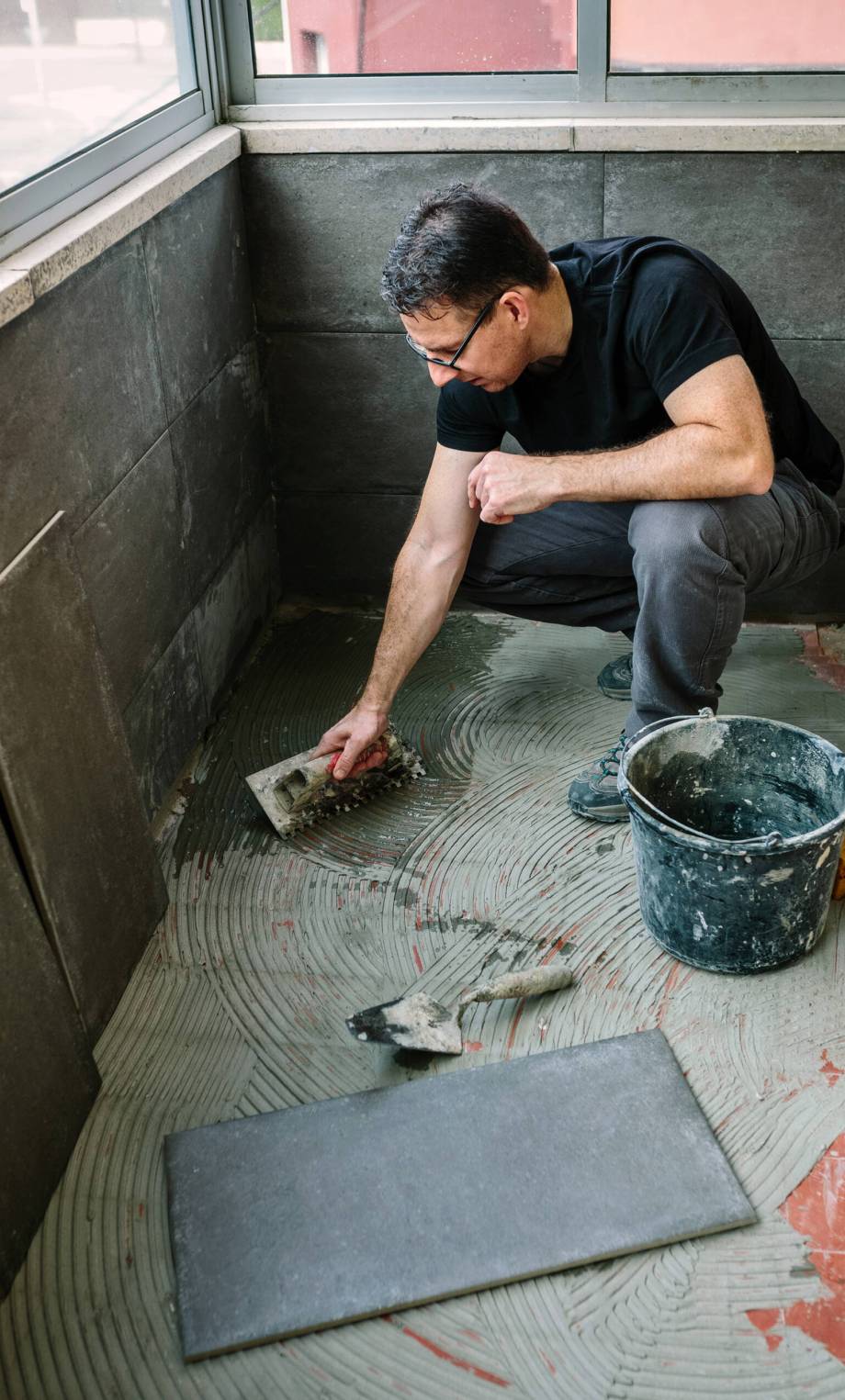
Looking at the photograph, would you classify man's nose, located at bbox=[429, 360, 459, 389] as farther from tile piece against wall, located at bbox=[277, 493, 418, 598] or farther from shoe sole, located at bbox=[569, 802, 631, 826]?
tile piece against wall, located at bbox=[277, 493, 418, 598]

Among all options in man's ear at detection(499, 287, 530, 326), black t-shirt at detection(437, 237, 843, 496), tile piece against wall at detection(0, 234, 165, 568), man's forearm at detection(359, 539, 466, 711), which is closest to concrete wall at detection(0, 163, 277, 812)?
tile piece against wall at detection(0, 234, 165, 568)

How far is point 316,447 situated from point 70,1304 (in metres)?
2.07

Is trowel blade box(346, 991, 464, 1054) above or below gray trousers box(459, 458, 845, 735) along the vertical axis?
below

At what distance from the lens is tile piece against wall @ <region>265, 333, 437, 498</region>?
2.95m

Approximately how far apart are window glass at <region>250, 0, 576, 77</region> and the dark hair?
0.89 meters

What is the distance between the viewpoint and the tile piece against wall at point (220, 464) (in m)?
2.57

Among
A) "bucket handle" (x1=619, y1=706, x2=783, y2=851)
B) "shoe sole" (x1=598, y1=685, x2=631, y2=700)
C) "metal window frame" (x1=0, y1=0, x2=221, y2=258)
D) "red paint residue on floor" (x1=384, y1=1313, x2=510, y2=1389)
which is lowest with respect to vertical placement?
"shoe sole" (x1=598, y1=685, x2=631, y2=700)

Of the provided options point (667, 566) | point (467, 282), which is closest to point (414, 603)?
point (667, 566)

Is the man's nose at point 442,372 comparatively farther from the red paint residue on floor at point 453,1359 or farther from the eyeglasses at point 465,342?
the red paint residue on floor at point 453,1359

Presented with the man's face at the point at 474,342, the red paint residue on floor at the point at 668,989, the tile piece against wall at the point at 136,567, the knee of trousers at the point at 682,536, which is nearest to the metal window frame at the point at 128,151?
the tile piece against wall at the point at 136,567

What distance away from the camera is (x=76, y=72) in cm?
213

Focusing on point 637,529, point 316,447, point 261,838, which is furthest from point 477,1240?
point 316,447

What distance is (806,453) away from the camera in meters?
2.43

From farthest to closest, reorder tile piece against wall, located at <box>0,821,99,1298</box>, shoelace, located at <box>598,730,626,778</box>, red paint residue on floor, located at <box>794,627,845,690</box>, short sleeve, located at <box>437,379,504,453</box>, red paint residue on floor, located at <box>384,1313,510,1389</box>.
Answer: red paint residue on floor, located at <box>794,627,845,690</box>, shoelace, located at <box>598,730,626,778</box>, short sleeve, located at <box>437,379,504,453</box>, tile piece against wall, located at <box>0,821,99,1298</box>, red paint residue on floor, located at <box>384,1313,510,1389</box>
